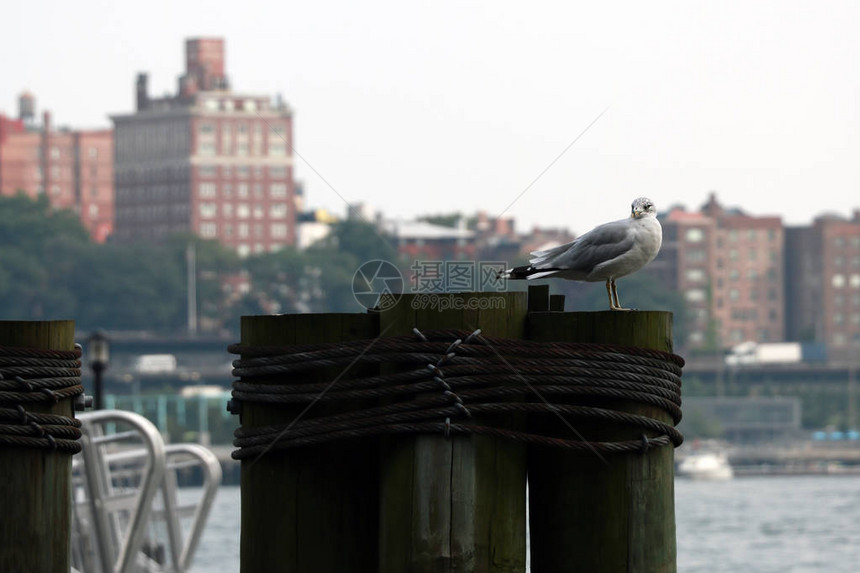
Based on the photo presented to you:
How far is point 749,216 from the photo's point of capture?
154750 millimetres

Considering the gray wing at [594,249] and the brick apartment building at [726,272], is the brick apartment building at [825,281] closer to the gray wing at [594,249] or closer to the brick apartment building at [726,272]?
the brick apartment building at [726,272]

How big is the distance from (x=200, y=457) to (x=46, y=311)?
13778cm

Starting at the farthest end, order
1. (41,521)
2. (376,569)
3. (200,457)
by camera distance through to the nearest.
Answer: (200,457) < (41,521) < (376,569)

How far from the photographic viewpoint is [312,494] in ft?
14.6

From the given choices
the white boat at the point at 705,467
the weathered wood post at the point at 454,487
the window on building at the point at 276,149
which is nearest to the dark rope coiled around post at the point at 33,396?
the weathered wood post at the point at 454,487

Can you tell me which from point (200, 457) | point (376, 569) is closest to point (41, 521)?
point (376, 569)

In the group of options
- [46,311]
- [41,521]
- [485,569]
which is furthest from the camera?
[46,311]

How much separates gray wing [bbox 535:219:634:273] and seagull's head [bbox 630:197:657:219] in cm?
6

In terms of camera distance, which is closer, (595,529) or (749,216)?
(595,529)

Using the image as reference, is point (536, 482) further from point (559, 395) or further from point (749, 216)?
point (749, 216)

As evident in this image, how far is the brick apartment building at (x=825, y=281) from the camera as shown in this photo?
15138 centimetres
